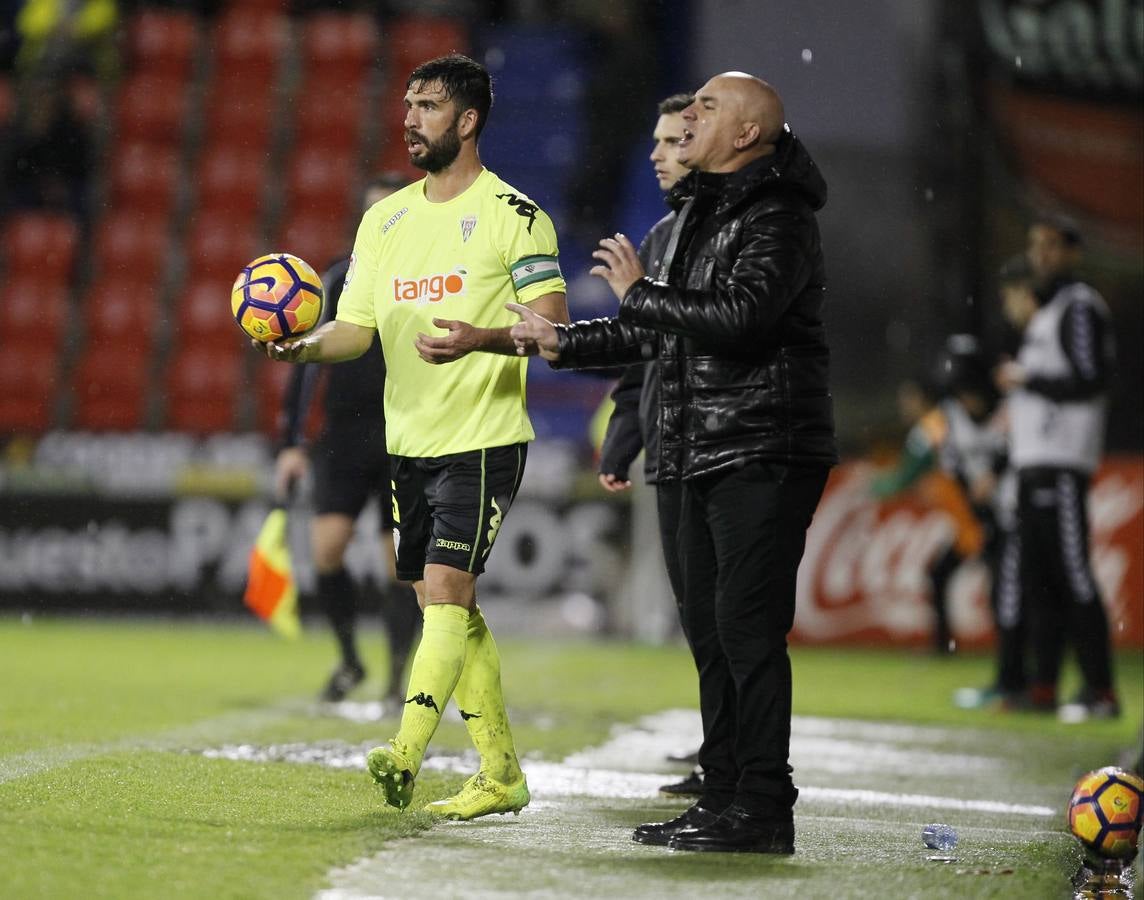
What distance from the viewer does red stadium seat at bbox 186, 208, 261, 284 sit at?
1677 centimetres

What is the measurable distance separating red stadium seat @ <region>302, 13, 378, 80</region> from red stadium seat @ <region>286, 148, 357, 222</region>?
1063 millimetres

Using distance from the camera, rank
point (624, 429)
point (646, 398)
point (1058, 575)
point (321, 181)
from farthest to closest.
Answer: point (321, 181), point (1058, 575), point (624, 429), point (646, 398)

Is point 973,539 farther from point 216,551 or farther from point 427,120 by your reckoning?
point 427,120

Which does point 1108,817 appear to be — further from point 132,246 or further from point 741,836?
point 132,246

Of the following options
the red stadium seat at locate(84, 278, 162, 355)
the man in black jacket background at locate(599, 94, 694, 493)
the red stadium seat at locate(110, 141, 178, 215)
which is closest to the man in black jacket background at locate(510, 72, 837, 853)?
the man in black jacket background at locate(599, 94, 694, 493)

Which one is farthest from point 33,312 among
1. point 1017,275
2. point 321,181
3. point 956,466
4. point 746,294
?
point 746,294

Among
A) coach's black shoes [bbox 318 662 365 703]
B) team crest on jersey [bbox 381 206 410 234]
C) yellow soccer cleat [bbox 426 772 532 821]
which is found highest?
team crest on jersey [bbox 381 206 410 234]

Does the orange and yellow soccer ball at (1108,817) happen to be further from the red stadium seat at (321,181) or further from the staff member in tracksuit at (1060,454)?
the red stadium seat at (321,181)

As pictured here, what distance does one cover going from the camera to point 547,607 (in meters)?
12.6

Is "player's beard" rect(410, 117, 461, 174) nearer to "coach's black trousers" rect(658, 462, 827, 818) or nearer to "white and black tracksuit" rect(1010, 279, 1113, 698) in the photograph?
"coach's black trousers" rect(658, 462, 827, 818)

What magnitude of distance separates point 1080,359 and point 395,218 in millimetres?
4975

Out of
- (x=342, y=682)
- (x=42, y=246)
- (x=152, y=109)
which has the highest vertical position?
(x=152, y=109)

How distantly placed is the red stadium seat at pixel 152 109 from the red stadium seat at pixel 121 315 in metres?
2.16

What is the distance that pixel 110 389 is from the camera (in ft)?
51.3
